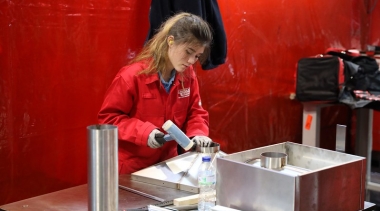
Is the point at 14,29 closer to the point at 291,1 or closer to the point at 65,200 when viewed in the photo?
the point at 65,200

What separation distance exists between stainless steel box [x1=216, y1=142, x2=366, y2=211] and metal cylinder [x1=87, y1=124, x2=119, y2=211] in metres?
0.49

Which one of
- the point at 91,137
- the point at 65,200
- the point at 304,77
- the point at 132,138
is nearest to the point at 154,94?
the point at 132,138

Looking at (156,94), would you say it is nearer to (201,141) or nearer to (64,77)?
(201,141)

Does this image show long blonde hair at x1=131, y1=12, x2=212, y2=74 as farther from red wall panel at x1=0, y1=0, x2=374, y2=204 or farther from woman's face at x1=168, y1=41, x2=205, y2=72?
red wall panel at x1=0, y1=0, x2=374, y2=204

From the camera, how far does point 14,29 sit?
2.38 meters

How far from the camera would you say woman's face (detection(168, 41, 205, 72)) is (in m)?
2.17

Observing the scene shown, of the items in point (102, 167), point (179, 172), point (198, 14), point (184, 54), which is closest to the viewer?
point (102, 167)

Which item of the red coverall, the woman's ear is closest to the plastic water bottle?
the red coverall

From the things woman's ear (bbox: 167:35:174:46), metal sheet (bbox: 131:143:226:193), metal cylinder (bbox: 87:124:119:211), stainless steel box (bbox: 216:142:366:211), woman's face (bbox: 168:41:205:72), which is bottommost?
metal sheet (bbox: 131:143:226:193)

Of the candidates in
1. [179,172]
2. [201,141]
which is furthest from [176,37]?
[179,172]

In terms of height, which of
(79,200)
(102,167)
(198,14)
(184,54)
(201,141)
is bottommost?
(79,200)

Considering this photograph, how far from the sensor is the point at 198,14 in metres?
2.81

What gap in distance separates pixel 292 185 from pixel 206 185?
1.32ft

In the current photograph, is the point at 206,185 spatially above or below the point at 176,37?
below
